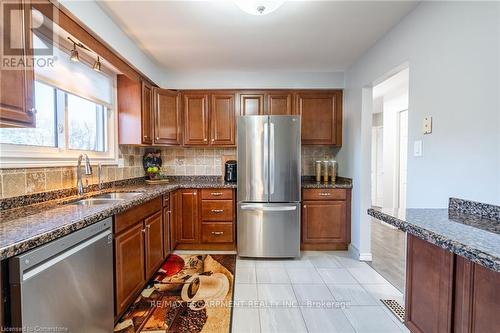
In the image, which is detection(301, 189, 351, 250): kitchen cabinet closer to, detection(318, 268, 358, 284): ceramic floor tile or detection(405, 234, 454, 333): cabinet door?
detection(318, 268, 358, 284): ceramic floor tile

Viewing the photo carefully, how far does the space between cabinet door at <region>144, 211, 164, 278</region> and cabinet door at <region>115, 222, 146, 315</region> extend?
105mm

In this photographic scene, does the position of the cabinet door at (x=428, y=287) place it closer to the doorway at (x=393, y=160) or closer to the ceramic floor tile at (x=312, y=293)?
the ceramic floor tile at (x=312, y=293)

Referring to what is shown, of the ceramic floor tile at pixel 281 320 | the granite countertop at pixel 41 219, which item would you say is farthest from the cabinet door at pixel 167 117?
the ceramic floor tile at pixel 281 320

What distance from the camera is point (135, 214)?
201cm

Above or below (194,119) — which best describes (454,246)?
below

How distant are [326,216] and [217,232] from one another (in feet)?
4.64

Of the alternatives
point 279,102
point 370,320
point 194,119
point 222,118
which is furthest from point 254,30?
point 370,320

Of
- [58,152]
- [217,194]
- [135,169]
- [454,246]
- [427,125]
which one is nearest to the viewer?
[454,246]

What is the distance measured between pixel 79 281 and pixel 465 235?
1.83 m

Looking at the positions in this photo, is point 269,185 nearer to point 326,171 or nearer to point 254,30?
point 326,171

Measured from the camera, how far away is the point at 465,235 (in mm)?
1021

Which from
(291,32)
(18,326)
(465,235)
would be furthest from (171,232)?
(465,235)

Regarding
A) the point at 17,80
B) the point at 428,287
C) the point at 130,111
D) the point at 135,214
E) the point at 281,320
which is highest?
the point at 130,111

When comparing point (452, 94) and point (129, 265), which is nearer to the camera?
point (452, 94)
